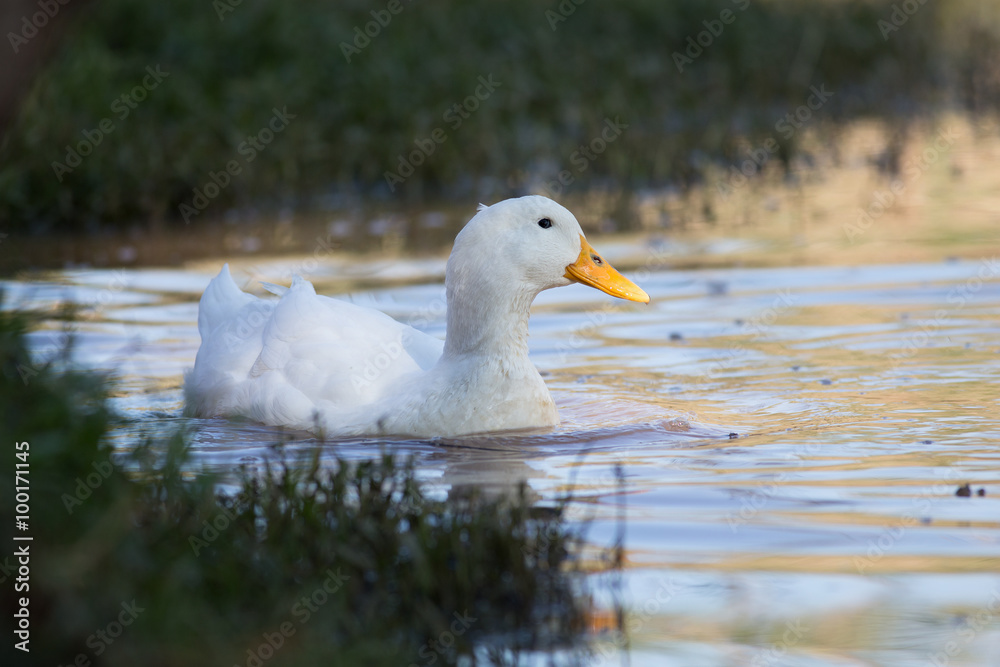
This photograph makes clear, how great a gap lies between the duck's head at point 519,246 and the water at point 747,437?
73 centimetres

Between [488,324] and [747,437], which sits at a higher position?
[488,324]

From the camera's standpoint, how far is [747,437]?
19.7 feet

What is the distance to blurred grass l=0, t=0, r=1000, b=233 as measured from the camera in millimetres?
12234

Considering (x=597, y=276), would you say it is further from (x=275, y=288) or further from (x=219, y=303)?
(x=219, y=303)

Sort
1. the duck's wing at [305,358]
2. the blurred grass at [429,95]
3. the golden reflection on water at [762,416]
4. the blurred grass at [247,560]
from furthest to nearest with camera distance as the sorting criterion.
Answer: the blurred grass at [429,95] < the duck's wing at [305,358] < the golden reflection on water at [762,416] < the blurred grass at [247,560]

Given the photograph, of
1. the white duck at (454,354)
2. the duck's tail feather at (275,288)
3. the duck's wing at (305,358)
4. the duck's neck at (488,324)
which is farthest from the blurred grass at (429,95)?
the duck's neck at (488,324)

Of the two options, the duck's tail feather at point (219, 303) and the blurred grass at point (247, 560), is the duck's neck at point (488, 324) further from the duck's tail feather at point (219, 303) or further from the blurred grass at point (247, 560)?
the blurred grass at point (247, 560)

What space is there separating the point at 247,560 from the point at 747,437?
2846mm

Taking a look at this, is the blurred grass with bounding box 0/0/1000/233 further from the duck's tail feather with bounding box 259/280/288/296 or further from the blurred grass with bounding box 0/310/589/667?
the blurred grass with bounding box 0/310/589/667

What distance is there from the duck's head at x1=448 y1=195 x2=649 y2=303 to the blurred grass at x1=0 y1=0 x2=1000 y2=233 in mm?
4874

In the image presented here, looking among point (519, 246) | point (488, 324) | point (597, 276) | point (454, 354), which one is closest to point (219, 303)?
point (454, 354)

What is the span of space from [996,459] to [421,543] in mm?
2644

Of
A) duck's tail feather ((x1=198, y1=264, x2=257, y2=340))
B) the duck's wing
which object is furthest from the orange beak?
duck's tail feather ((x1=198, y1=264, x2=257, y2=340))

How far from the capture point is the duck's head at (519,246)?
6.20 metres
